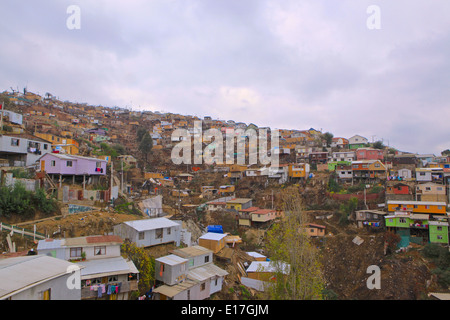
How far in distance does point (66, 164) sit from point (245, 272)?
14.4 m

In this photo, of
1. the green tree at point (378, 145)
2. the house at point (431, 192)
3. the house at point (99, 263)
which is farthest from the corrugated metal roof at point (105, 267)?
the green tree at point (378, 145)

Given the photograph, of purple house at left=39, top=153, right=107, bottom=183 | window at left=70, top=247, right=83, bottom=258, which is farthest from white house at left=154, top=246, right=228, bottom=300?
purple house at left=39, top=153, right=107, bottom=183

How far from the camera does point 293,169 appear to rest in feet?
116

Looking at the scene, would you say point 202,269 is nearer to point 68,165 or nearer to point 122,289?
point 122,289

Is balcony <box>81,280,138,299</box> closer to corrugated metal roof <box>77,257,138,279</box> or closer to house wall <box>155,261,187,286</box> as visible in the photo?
corrugated metal roof <box>77,257,138,279</box>

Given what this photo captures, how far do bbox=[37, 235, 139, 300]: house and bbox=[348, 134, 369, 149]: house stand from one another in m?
44.3

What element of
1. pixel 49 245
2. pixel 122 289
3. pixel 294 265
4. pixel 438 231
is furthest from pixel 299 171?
pixel 49 245

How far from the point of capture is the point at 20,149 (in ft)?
66.1

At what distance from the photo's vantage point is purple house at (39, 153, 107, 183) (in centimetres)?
1830

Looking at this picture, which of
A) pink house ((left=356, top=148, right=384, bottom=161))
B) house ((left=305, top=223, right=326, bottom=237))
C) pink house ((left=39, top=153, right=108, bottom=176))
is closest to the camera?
pink house ((left=39, top=153, right=108, bottom=176))

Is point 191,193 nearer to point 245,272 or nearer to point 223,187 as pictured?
point 223,187

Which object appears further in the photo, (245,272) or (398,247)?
(398,247)

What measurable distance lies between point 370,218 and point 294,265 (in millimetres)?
17942
